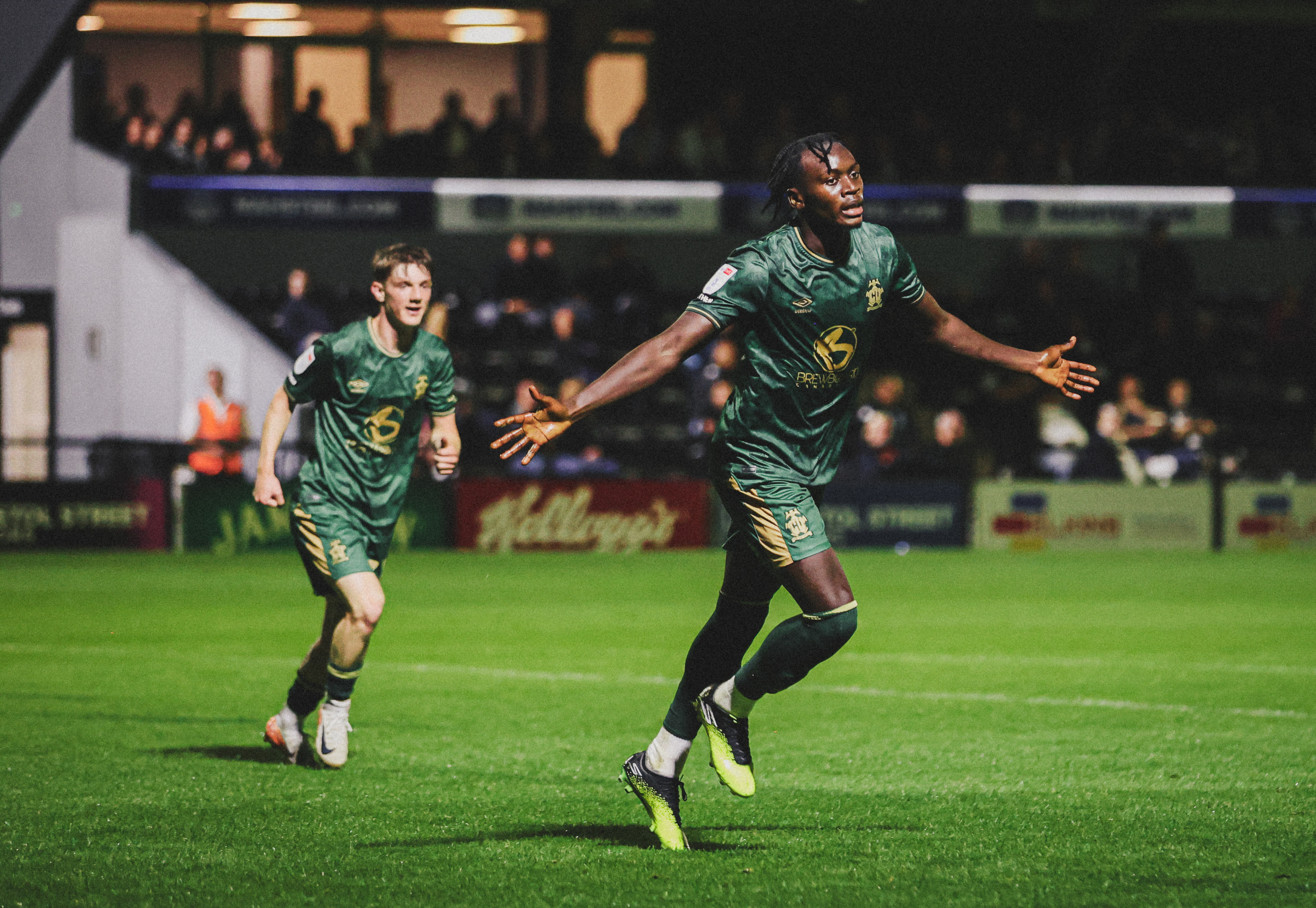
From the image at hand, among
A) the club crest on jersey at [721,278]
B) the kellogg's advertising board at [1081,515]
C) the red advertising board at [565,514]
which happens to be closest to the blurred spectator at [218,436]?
the red advertising board at [565,514]

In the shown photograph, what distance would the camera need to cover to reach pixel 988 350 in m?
5.65

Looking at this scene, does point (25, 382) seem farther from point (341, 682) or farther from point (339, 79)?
point (341, 682)

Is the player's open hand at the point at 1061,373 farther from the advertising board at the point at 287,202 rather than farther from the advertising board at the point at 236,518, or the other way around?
the advertising board at the point at 287,202

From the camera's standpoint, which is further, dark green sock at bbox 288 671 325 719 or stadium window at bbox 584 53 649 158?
stadium window at bbox 584 53 649 158

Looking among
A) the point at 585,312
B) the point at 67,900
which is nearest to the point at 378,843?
the point at 67,900

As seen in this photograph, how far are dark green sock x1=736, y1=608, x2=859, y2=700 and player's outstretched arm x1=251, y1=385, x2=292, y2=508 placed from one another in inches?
93.9

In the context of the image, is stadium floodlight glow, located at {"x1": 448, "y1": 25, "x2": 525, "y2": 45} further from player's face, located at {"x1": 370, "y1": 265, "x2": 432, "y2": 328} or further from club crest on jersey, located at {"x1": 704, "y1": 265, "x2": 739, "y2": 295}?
club crest on jersey, located at {"x1": 704, "y1": 265, "x2": 739, "y2": 295}

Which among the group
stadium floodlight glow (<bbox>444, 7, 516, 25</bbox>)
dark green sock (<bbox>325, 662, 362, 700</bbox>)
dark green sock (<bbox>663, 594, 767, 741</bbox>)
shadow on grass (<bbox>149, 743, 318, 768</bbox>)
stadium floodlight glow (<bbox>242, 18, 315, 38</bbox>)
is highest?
stadium floodlight glow (<bbox>444, 7, 516, 25</bbox>)

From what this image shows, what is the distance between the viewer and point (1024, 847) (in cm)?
531

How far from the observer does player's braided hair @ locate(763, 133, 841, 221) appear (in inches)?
208

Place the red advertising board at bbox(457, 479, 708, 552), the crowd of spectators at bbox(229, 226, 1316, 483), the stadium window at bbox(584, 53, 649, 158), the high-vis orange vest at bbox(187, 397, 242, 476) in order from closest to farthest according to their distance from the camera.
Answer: the red advertising board at bbox(457, 479, 708, 552) → the high-vis orange vest at bbox(187, 397, 242, 476) → the crowd of spectators at bbox(229, 226, 1316, 483) → the stadium window at bbox(584, 53, 649, 158)

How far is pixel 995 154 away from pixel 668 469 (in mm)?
8598

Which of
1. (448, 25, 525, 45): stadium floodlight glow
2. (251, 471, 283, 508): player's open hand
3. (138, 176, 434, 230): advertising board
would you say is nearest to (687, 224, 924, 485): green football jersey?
(251, 471, 283, 508): player's open hand

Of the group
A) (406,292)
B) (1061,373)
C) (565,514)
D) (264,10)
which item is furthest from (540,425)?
(264,10)
